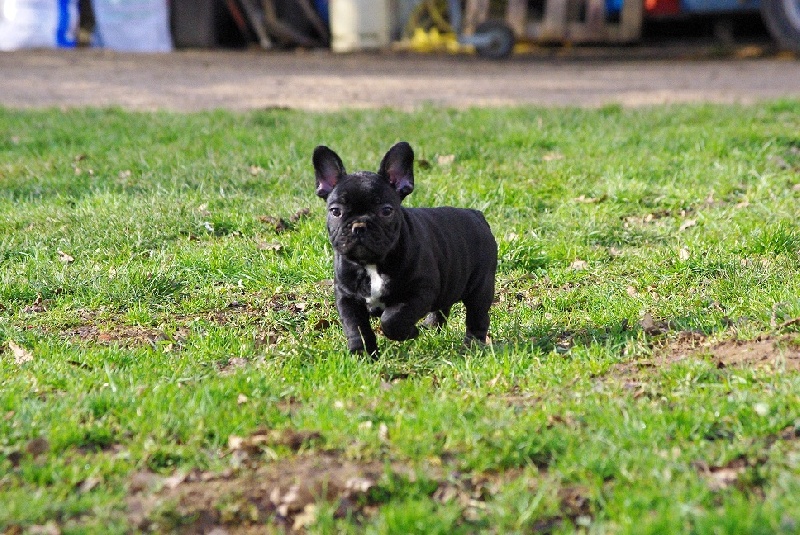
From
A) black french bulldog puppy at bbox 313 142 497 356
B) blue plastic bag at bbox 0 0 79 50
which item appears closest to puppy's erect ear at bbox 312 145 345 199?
black french bulldog puppy at bbox 313 142 497 356

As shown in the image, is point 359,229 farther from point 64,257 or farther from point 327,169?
point 64,257

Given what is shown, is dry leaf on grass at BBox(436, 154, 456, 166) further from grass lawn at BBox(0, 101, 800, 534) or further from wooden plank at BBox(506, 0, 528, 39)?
wooden plank at BBox(506, 0, 528, 39)

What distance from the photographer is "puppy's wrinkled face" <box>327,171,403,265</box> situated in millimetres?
4723

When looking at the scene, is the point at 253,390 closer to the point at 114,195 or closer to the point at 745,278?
the point at 745,278

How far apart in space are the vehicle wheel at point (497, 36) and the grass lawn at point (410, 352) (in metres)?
7.70

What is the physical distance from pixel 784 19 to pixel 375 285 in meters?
13.7

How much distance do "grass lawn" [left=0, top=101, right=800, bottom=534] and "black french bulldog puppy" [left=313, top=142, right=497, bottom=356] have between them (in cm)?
24

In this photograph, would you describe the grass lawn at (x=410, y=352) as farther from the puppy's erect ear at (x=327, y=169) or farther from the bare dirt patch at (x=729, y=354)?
the puppy's erect ear at (x=327, y=169)

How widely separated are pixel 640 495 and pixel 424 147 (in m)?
6.47

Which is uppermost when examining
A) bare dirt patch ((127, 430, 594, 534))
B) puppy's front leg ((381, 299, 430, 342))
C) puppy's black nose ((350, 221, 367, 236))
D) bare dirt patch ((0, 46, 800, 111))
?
puppy's black nose ((350, 221, 367, 236))

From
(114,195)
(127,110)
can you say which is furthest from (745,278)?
(127,110)

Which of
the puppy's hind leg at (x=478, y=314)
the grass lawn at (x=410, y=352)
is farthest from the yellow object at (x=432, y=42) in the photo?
the puppy's hind leg at (x=478, y=314)

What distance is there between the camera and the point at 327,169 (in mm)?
5141

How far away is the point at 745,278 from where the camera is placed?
620cm
